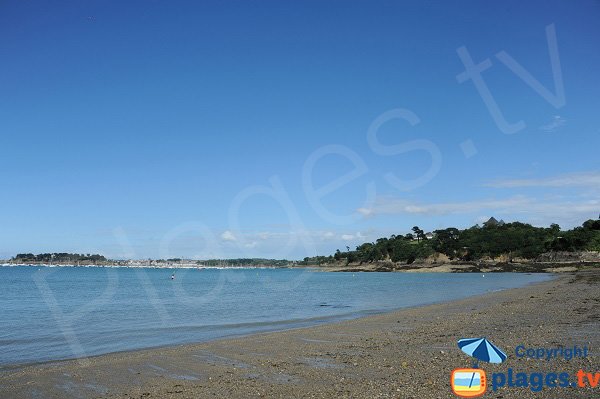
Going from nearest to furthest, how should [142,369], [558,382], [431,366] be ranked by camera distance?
[558,382] < [431,366] < [142,369]

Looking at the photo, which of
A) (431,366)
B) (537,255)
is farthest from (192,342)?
(537,255)

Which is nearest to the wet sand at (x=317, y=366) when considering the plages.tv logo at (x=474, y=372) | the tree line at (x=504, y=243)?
the plages.tv logo at (x=474, y=372)

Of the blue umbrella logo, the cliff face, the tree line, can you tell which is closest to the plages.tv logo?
the blue umbrella logo

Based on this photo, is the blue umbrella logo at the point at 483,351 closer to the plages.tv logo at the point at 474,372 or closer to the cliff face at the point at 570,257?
the plages.tv logo at the point at 474,372

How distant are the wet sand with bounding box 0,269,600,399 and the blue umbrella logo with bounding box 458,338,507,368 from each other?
210mm

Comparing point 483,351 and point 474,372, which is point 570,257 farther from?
point 474,372

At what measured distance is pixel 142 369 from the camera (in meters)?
12.1

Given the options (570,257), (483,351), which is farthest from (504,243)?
(483,351)

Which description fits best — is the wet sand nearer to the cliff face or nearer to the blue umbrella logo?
the blue umbrella logo

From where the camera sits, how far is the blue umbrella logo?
33.8 feet

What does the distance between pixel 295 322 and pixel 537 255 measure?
136m

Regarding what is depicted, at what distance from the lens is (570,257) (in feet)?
405

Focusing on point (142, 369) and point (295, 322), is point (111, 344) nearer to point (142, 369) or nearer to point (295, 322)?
point (142, 369)

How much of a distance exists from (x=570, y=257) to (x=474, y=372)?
133 meters
